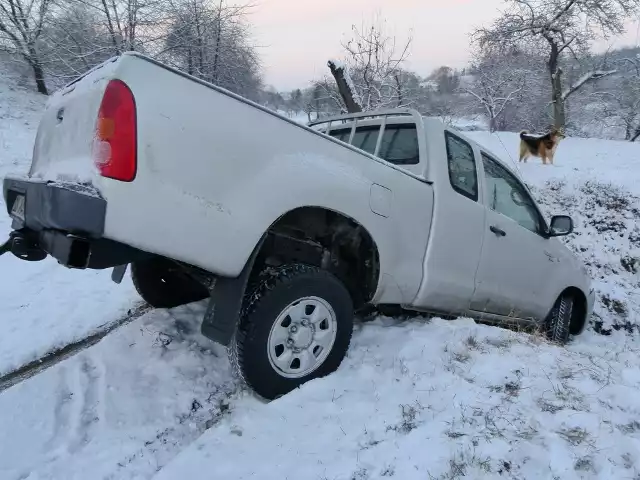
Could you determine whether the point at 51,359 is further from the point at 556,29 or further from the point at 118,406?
the point at 556,29

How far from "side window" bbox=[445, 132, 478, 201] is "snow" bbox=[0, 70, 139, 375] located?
3.30 meters

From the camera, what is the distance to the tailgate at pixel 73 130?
216 centimetres

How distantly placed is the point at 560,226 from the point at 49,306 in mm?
5141

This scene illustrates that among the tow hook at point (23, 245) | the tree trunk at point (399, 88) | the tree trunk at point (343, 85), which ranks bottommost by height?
the tow hook at point (23, 245)

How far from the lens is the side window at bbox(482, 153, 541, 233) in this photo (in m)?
4.20

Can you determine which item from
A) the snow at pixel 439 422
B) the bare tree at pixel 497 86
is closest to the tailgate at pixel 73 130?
the snow at pixel 439 422

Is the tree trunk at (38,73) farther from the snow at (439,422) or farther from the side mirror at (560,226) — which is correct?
the snow at (439,422)

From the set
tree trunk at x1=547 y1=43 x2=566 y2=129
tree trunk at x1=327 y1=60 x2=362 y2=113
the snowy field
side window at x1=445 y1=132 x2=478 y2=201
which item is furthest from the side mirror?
tree trunk at x1=547 y1=43 x2=566 y2=129

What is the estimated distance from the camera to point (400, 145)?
3881 mm

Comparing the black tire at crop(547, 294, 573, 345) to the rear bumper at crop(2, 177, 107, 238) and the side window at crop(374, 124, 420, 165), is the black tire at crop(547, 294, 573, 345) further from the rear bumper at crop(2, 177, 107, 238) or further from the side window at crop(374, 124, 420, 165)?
the rear bumper at crop(2, 177, 107, 238)

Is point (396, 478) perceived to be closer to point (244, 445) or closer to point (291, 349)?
point (244, 445)

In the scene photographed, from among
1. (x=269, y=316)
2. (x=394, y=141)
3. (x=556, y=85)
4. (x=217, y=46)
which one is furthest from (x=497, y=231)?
(x=556, y=85)

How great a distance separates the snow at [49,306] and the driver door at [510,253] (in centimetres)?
341

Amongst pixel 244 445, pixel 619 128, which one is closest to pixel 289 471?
pixel 244 445
